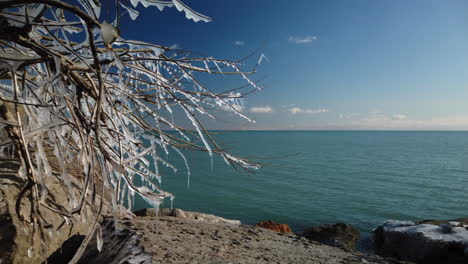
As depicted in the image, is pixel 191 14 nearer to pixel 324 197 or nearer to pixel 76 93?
pixel 76 93

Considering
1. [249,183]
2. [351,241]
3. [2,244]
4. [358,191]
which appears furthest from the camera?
[249,183]

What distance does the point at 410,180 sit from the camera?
27.0 meters

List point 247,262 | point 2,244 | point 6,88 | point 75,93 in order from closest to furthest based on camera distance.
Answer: point 75,93, point 6,88, point 247,262, point 2,244

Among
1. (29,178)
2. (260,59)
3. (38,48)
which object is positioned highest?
(260,59)

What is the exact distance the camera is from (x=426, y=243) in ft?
27.2

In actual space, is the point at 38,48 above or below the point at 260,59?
below

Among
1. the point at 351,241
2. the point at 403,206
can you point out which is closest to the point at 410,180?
the point at 403,206

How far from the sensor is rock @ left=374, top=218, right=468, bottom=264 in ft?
24.6

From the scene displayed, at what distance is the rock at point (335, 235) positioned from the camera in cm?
1063

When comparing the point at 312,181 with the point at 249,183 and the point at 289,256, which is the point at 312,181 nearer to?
the point at 249,183

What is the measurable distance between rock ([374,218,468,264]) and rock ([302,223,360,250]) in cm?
91

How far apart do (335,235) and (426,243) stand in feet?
10.9

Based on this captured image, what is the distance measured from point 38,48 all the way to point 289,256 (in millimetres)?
2558

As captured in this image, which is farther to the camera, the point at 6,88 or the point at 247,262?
the point at 247,262
